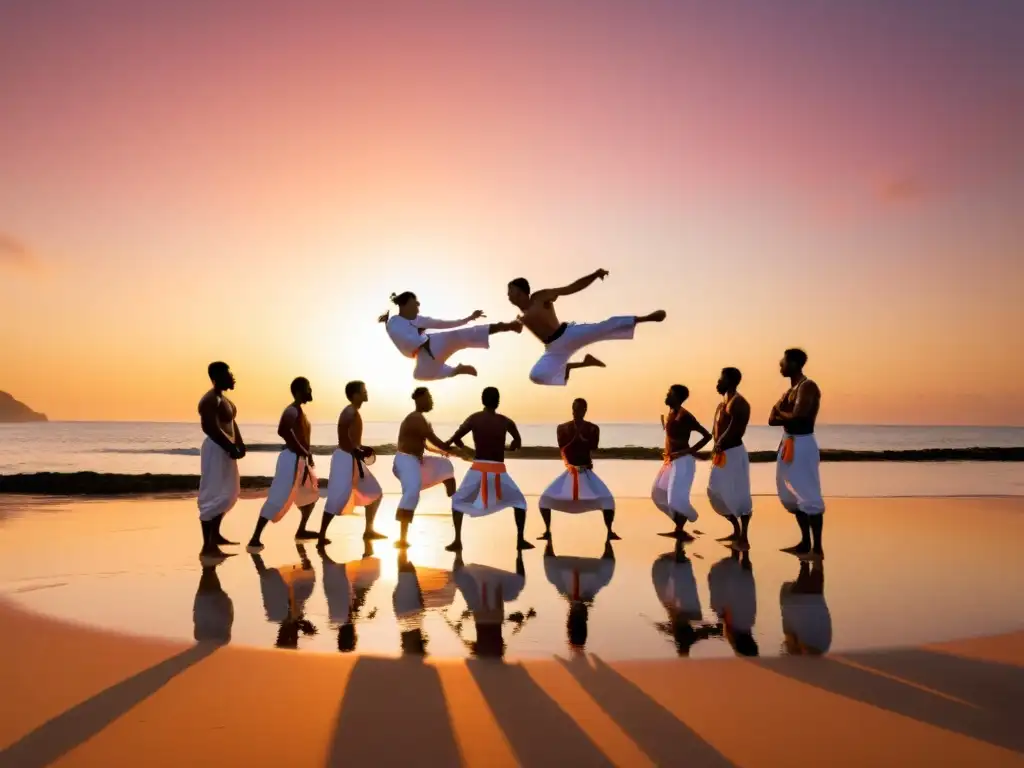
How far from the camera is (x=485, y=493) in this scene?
10984 mm

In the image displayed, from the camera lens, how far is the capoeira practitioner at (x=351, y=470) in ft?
38.7

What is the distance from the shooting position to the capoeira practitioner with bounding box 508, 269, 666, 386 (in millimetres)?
9062

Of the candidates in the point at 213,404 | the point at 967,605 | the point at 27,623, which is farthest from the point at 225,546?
the point at 967,605

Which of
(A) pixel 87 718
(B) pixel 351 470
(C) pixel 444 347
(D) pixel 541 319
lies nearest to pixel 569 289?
(D) pixel 541 319

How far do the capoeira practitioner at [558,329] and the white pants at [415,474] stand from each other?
2913 millimetres

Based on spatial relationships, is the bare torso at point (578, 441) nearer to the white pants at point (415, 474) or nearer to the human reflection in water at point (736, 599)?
the white pants at point (415, 474)

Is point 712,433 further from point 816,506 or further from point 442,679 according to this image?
point 442,679

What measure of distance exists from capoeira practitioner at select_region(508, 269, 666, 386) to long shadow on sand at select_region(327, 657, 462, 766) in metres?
A: 4.79

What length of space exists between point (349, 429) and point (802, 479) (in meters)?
6.86

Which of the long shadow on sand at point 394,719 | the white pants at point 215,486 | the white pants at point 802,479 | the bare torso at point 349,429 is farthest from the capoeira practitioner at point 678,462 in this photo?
the long shadow on sand at point 394,719

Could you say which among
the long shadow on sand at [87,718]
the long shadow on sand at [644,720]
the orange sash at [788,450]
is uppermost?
the orange sash at [788,450]

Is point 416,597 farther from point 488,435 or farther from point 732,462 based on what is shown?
point 732,462

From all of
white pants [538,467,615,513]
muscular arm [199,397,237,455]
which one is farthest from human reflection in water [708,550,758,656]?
muscular arm [199,397,237,455]

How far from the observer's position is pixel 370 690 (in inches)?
193
